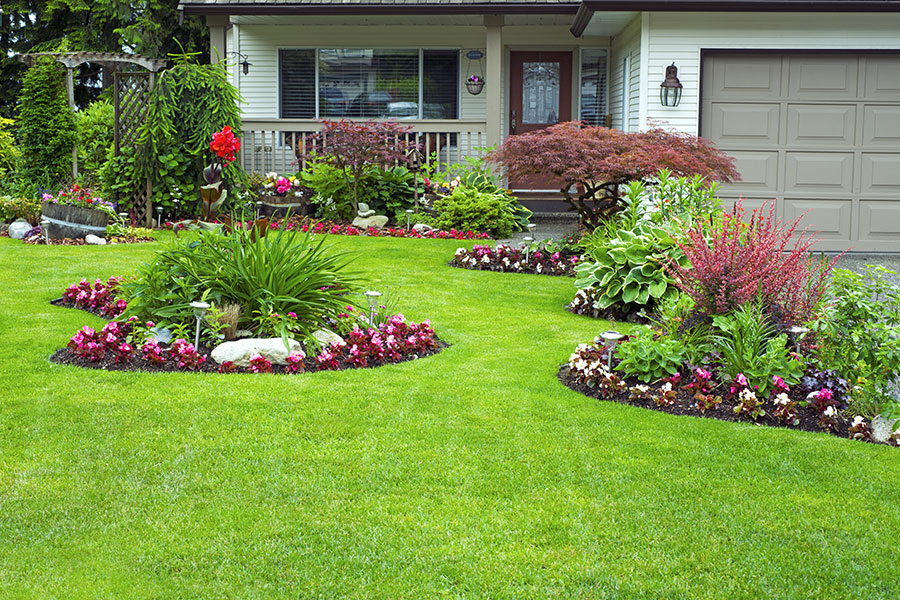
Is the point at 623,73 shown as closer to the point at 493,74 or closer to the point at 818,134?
the point at 493,74

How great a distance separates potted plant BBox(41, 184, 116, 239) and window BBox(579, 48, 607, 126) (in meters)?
7.97

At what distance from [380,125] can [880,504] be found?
34.1 ft

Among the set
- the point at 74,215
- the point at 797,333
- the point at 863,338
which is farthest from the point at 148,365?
the point at 74,215

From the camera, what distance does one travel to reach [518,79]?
1570 centimetres

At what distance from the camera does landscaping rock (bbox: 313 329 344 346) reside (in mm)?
5869

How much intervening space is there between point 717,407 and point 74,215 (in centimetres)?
879

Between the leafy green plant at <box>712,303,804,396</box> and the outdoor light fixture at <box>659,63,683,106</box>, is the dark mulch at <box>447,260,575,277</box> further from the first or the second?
the leafy green plant at <box>712,303,804,396</box>

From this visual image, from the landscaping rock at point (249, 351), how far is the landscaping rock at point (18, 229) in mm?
7243

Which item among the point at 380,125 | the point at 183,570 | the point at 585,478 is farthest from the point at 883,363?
the point at 380,125

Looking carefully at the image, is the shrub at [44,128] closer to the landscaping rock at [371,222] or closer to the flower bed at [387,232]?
the flower bed at [387,232]

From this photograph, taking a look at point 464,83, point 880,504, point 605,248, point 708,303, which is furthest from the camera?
point 464,83

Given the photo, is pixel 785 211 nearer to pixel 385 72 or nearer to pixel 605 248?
pixel 605 248

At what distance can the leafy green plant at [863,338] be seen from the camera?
4.50 m

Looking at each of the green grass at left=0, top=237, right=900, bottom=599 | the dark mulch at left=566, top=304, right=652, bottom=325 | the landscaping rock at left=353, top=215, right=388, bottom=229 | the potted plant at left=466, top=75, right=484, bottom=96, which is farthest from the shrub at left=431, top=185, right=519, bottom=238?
the green grass at left=0, top=237, right=900, bottom=599
